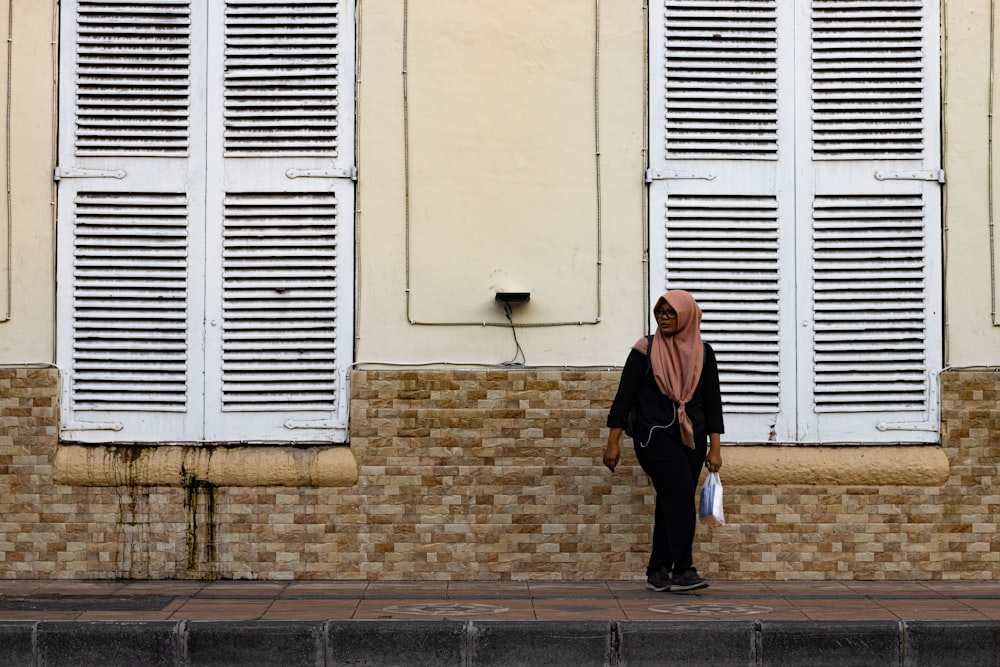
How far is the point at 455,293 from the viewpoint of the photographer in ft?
26.1

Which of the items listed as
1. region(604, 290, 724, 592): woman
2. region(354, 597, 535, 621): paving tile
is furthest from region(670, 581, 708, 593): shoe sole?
region(354, 597, 535, 621): paving tile

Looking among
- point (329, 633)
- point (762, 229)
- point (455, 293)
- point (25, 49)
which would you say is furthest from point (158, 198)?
point (762, 229)

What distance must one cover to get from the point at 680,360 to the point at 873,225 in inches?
63.8

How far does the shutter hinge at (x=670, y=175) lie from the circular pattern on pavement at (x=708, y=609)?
8.12 ft

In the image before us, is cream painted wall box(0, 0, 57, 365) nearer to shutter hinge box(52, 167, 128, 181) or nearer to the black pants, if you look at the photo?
shutter hinge box(52, 167, 128, 181)

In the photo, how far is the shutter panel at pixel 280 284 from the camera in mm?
7930

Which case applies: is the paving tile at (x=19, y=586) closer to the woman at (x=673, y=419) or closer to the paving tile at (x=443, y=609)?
the paving tile at (x=443, y=609)

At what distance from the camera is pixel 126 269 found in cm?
794

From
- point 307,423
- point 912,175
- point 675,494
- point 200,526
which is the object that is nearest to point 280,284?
point 307,423

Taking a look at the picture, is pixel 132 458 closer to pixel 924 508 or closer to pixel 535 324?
pixel 535 324

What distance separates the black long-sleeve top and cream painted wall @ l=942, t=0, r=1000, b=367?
1.61 meters

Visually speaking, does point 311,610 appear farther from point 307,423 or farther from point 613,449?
point 613,449

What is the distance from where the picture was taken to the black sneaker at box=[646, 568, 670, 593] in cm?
738

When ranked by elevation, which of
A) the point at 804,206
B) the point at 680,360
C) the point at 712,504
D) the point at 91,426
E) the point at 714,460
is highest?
the point at 804,206
